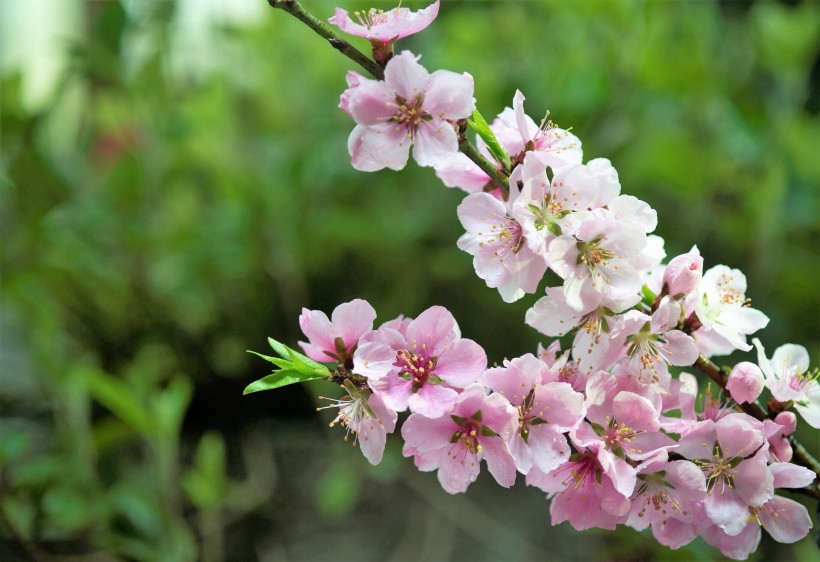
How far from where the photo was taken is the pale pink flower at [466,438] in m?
0.30

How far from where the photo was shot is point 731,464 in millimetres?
314

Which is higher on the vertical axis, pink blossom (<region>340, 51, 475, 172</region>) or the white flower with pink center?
pink blossom (<region>340, 51, 475, 172</region>)

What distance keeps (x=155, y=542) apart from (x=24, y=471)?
125 mm

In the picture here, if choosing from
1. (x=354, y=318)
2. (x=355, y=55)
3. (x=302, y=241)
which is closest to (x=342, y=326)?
(x=354, y=318)

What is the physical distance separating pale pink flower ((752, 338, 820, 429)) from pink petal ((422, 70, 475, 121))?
16 centimetres

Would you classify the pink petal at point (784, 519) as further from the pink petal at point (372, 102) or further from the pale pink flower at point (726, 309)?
the pink petal at point (372, 102)

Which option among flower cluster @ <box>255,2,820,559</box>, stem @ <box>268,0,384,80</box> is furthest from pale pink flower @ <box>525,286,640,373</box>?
stem @ <box>268,0,384,80</box>

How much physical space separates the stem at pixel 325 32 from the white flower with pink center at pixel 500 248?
65 mm

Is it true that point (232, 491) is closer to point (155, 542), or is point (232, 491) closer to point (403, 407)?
point (155, 542)

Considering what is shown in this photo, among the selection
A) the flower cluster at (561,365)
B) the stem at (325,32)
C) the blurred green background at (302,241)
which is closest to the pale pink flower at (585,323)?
the flower cluster at (561,365)

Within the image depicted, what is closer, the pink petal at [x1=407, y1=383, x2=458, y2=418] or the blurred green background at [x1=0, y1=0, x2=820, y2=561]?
the pink petal at [x1=407, y1=383, x2=458, y2=418]

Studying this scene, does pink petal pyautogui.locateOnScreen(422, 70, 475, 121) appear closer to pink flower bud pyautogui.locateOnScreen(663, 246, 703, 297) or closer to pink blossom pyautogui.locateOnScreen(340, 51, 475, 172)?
pink blossom pyautogui.locateOnScreen(340, 51, 475, 172)

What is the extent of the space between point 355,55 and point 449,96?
0.04 meters

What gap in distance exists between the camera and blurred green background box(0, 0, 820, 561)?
79 cm
